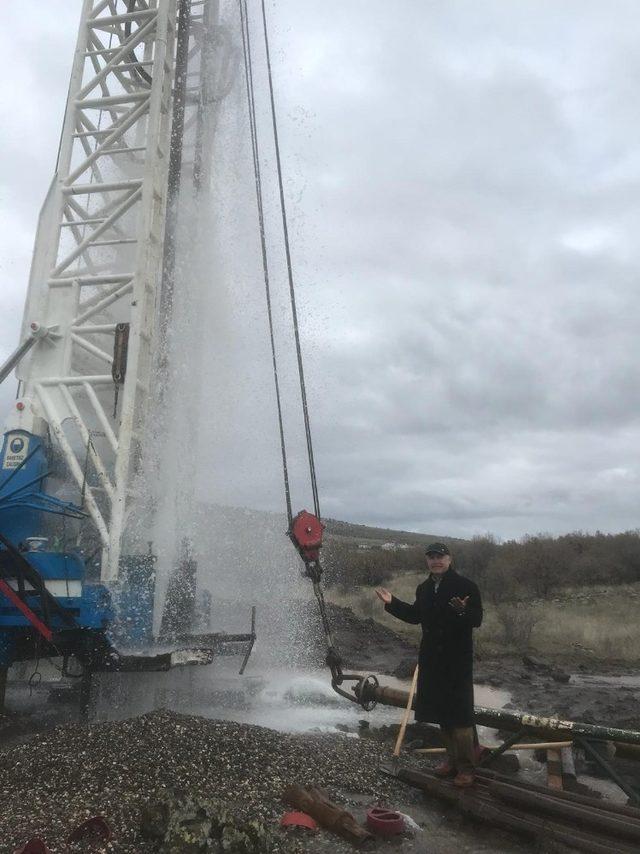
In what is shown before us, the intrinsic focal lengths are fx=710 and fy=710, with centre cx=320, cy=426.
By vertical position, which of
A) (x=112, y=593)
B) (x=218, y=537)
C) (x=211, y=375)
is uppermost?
(x=211, y=375)

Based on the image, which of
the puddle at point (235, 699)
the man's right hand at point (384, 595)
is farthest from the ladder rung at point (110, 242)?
the man's right hand at point (384, 595)

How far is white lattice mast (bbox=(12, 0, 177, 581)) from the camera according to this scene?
351 inches

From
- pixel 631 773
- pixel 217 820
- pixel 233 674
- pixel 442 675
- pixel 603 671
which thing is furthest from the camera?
pixel 603 671

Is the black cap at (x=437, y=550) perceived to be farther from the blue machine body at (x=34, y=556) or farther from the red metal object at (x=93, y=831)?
the blue machine body at (x=34, y=556)

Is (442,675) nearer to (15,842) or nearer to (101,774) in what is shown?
(101,774)

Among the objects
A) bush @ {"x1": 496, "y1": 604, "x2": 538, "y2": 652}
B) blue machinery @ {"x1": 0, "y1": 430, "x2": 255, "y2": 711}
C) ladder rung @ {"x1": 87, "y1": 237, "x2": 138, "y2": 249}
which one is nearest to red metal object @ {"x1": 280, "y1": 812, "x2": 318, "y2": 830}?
blue machinery @ {"x1": 0, "y1": 430, "x2": 255, "y2": 711}

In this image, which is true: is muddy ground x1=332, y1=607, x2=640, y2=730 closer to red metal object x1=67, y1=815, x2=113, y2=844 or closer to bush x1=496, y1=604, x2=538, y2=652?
bush x1=496, y1=604, x2=538, y2=652

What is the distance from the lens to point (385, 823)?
4.99 m

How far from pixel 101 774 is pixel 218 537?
5733 mm

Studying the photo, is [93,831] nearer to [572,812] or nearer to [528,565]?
[572,812]

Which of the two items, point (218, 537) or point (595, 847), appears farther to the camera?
point (218, 537)

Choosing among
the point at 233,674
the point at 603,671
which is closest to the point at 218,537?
the point at 233,674

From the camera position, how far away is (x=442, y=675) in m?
5.79

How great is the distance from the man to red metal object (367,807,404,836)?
0.79 meters
